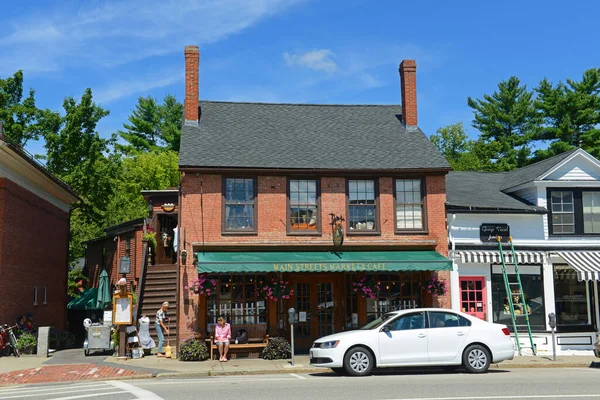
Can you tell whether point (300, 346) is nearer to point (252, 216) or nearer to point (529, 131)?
point (252, 216)

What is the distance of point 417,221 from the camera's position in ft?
68.7

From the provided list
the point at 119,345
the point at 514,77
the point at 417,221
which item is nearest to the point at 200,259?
the point at 119,345

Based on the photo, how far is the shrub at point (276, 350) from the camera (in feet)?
61.3

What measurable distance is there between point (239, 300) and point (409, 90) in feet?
31.9

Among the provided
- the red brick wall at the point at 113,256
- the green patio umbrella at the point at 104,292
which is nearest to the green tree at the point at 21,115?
the red brick wall at the point at 113,256

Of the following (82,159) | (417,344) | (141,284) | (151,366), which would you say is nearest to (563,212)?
(417,344)

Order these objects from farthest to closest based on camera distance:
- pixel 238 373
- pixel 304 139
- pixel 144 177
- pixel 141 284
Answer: pixel 144 177
pixel 141 284
pixel 304 139
pixel 238 373

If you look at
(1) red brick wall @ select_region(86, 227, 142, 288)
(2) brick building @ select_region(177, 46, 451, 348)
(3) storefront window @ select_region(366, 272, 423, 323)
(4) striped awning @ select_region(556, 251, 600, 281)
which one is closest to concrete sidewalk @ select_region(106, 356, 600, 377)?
(2) brick building @ select_region(177, 46, 451, 348)

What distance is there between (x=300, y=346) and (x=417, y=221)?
5.61 m

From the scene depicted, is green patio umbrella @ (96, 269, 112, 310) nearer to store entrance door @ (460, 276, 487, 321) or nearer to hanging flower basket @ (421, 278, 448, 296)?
hanging flower basket @ (421, 278, 448, 296)

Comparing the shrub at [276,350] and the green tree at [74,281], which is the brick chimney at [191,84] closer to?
the shrub at [276,350]

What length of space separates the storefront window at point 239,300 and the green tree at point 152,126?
36.2m

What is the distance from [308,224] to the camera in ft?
67.2

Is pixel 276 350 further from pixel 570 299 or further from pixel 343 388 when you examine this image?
pixel 570 299
